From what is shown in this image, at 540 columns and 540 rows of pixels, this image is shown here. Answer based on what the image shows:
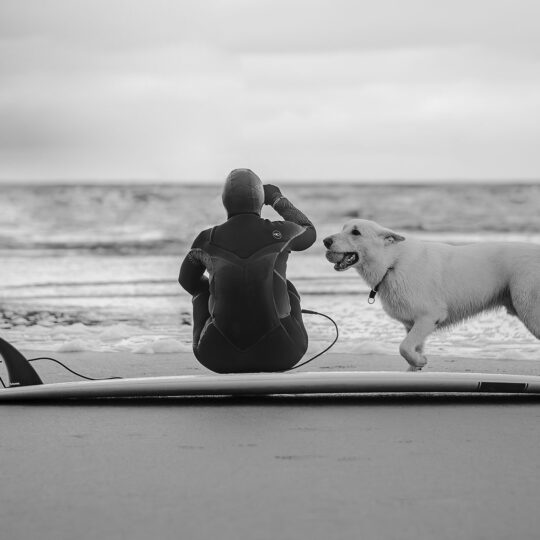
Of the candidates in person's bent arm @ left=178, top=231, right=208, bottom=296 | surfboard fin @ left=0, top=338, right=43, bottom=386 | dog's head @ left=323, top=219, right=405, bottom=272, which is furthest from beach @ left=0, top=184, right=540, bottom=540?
dog's head @ left=323, top=219, right=405, bottom=272

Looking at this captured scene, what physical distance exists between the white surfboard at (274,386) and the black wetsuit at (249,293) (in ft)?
0.65

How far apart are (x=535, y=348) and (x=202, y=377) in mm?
3756

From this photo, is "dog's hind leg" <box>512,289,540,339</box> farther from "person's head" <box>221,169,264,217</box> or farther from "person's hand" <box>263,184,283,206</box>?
"person's head" <box>221,169,264,217</box>

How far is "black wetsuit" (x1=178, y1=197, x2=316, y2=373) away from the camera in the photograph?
5047 mm

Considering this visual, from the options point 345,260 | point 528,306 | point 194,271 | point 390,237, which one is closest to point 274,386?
point 194,271

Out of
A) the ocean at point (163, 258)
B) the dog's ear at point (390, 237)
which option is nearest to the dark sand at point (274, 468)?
the dog's ear at point (390, 237)

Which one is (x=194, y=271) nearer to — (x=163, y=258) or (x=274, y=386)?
(x=274, y=386)

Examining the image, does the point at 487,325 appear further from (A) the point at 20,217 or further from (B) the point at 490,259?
(A) the point at 20,217

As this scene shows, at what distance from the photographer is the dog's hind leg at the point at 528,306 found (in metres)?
6.55

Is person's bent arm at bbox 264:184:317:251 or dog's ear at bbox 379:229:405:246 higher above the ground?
person's bent arm at bbox 264:184:317:251

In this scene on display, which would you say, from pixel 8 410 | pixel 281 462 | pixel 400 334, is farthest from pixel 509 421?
pixel 400 334

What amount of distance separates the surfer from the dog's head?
1275 mm

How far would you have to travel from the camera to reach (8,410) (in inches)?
187

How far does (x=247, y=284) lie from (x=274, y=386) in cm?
52
